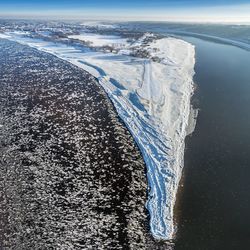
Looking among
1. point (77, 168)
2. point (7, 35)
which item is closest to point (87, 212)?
point (77, 168)

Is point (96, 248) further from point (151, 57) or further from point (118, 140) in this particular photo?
point (151, 57)

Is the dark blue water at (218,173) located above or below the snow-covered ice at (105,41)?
below

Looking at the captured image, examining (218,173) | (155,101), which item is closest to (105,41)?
(155,101)

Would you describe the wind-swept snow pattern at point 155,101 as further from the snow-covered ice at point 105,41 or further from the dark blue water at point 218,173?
the snow-covered ice at point 105,41

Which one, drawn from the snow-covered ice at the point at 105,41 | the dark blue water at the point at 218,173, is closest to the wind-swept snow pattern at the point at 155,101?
the dark blue water at the point at 218,173

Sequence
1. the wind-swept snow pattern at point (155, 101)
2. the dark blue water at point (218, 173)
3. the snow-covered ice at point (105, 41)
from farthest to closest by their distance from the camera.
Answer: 1. the snow-covered ice at point (105, 41)
2. the wind-swept snow pattern at point (155, 101)
3. the dark blue water at point (218, 173)

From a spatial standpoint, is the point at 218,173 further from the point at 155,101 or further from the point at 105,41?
the point at 105,41
